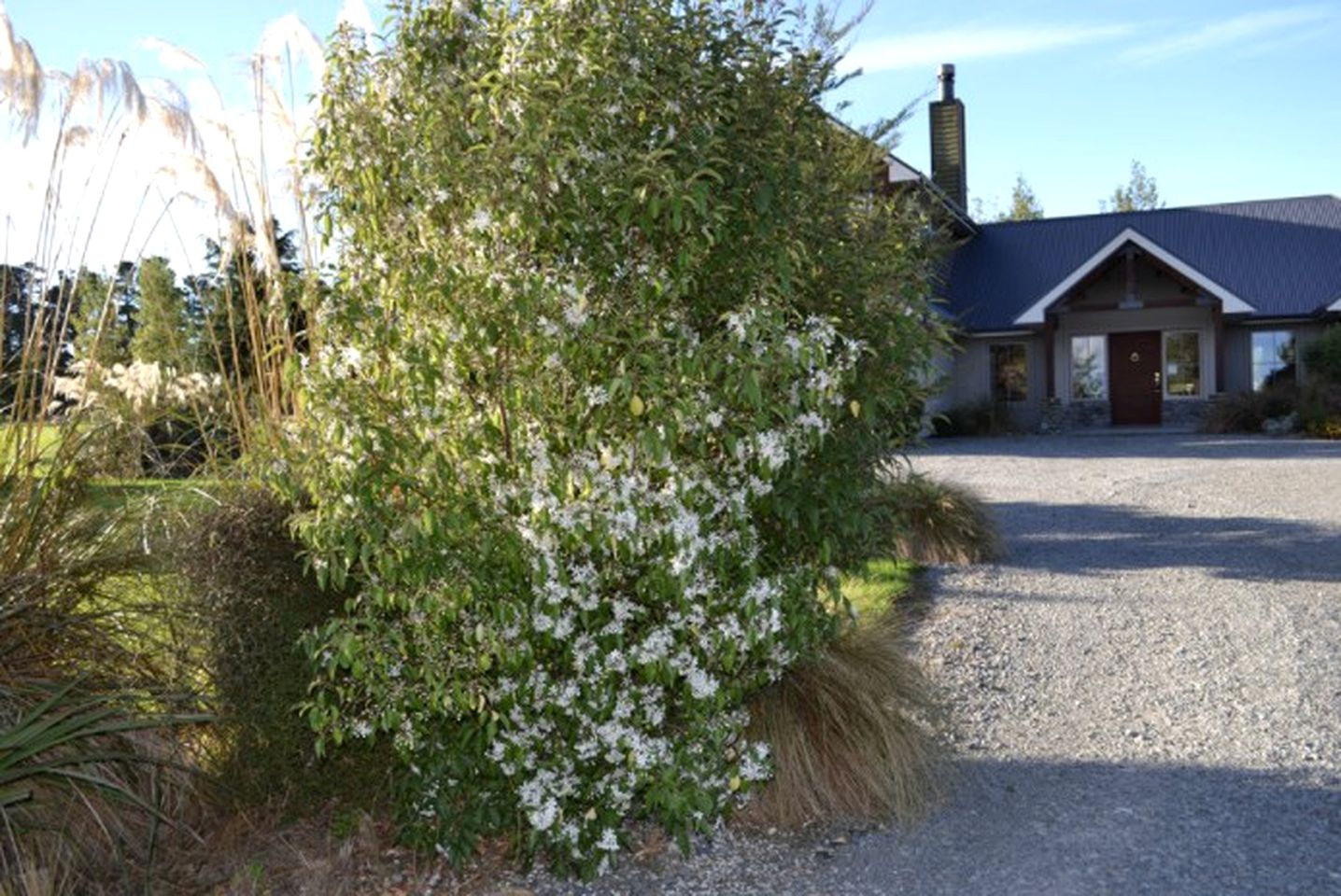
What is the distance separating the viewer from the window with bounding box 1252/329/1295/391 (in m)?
27.2

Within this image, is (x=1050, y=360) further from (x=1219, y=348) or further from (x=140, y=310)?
(x=140, y=310)

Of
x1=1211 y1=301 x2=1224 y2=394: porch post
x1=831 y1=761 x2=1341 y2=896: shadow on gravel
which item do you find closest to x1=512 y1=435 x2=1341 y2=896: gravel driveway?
x1=831 y1=761 x2=1341 y2=896: shadow on gravel

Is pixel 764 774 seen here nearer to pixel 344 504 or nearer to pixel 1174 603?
pixel 344 504

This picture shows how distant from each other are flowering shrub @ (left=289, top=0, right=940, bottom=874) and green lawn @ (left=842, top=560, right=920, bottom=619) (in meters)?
2.87

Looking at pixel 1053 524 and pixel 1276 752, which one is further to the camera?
pixel 1053 524

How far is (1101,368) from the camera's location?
93.2 feet

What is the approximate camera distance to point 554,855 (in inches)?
185

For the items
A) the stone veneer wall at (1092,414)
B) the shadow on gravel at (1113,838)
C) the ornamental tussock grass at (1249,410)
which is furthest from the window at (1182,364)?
the shadow on gravel at (1113,838)

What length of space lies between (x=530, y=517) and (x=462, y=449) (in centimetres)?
37

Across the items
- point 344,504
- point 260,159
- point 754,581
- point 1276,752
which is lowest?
point 1276,752

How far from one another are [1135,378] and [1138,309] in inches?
59.8

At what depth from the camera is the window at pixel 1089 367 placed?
28.4 m

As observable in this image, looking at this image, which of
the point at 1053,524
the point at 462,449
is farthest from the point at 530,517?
the point at 1053,524

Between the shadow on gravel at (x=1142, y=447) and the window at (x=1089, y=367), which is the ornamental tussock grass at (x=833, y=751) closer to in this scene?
the shadow on gravel at (x=1142, y=447)
